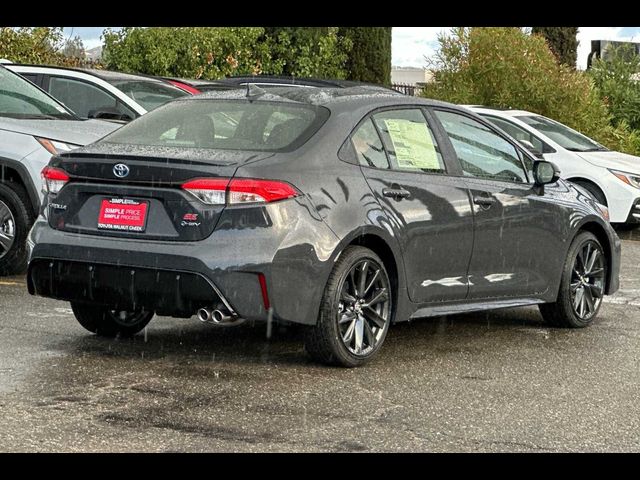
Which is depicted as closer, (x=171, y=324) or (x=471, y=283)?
(x=471, y=283)

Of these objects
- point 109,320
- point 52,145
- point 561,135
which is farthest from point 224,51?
point 109,320

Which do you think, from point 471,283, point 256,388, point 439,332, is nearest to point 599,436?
point 256,388

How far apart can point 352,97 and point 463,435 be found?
2601mm

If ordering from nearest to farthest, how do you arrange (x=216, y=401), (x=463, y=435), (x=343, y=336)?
(x=463, y=435)
(x=216, y=401)
(x=343, y=336)

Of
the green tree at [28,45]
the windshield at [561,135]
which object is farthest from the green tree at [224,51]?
the windshield at [561,135]

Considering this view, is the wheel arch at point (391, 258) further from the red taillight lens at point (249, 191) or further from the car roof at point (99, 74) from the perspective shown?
the car roof at point (99, 74)

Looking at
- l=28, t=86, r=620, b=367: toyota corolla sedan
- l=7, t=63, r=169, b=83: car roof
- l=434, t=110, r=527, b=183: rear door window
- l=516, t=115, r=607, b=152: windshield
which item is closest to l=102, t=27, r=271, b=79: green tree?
l=516, t=115, r=607, b=152: windshield

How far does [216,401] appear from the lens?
6414 millimetres

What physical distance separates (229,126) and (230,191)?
32.2 inches

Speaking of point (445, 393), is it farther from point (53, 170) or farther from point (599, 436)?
point (53, 170)

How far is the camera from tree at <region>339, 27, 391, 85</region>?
85.9 ft

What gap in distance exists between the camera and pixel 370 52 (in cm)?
2627

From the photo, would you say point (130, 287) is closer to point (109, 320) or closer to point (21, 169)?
point (109, 320)

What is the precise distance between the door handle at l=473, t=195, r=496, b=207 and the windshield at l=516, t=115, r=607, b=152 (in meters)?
7.96
